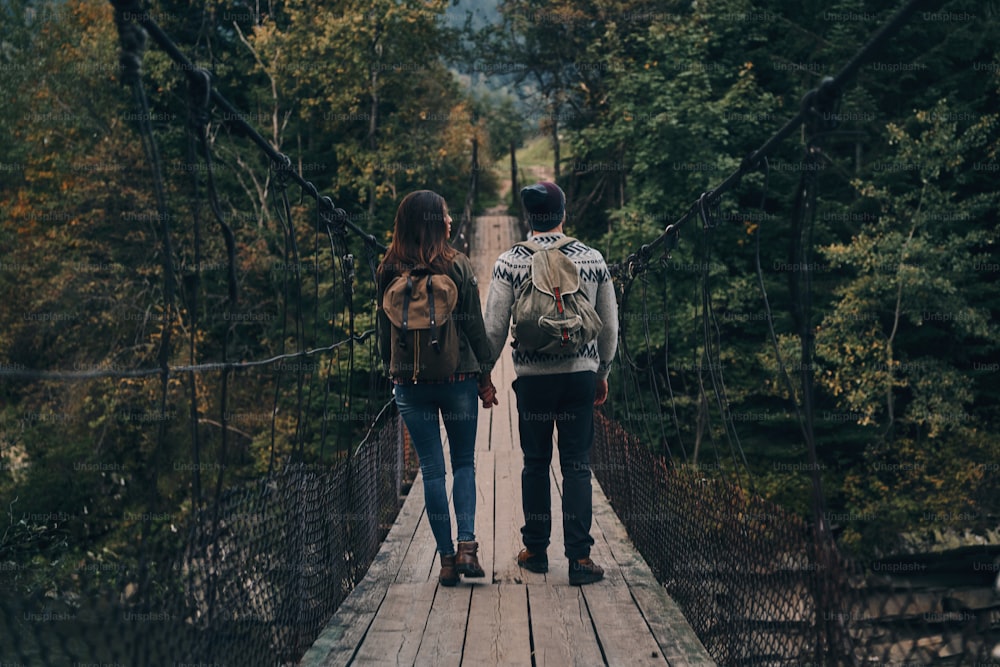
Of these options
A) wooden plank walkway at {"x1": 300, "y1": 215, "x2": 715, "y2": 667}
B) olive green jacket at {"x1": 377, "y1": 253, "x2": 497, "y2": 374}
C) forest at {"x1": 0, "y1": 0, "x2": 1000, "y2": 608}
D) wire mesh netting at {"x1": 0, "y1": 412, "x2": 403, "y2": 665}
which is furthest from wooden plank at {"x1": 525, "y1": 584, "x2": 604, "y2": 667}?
forest at {"x1": 0, "y1": 0, "x2": 1000, "y2": 608}

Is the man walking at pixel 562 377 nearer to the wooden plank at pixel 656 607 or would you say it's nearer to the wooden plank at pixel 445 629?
the wooden plank at pixel 656 607

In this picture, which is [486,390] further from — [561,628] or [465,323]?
[561,628]

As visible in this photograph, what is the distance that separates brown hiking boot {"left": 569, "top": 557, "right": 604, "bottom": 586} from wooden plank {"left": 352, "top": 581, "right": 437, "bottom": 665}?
0.42m

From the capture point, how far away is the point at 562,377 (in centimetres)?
282

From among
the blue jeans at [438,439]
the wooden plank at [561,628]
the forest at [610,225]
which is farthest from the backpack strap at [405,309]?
the forest at [610,225]

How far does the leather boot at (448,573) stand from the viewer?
9.37ft

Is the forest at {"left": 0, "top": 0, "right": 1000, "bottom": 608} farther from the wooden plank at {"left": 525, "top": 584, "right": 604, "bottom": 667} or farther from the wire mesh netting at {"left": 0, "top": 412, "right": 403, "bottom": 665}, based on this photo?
the wire mesh netting at {"left": 0, "top": 412, "right": 403, "bottom": 665}

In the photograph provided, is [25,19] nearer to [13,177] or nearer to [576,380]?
[13,177]

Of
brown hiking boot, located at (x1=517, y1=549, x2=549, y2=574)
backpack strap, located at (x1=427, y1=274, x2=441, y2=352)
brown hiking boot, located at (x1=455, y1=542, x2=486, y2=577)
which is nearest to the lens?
backpack strap, located at (x1=427, y1=274, x2=441, y2=352)

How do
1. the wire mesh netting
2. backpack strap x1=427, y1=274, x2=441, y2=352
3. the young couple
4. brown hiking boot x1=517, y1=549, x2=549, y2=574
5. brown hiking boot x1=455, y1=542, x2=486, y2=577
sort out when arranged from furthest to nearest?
brown hiking boot x1=517, y1=549, x2=549, y2=574
brown hiking boot x1=455, y1=542, x2=486, y2=577
the young couple
backpack strap x1=427, y1=274, x2=441, y2=352
the wire mesh netting

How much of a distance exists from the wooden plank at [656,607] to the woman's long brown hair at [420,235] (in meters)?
1.11

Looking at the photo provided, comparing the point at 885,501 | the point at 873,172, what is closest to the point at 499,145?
the point at 873,172

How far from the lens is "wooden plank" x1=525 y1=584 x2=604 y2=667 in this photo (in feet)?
7.50

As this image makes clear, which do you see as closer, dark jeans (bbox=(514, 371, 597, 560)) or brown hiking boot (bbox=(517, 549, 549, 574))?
dark jeans (bbox=(514, 371, 597, 560))
